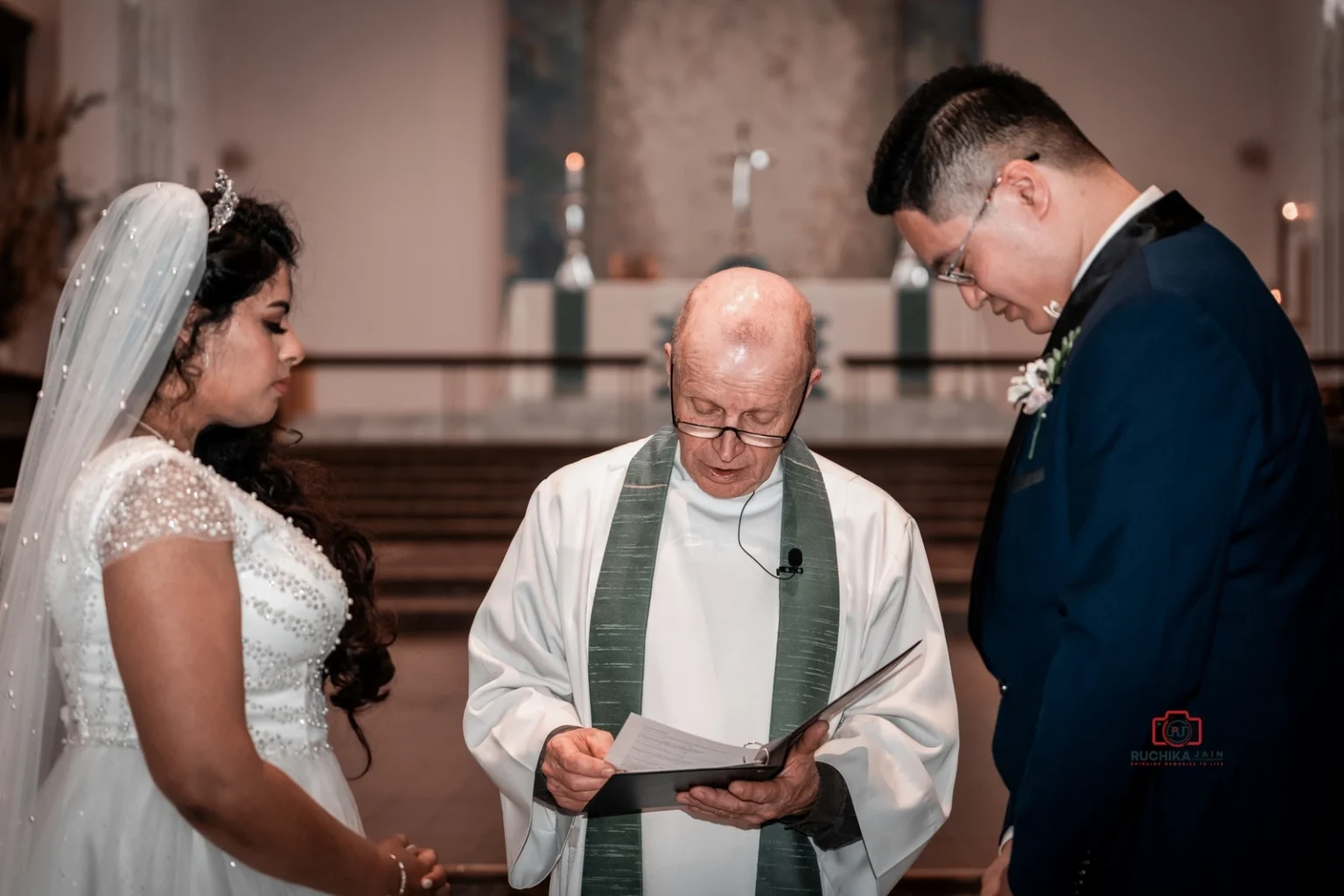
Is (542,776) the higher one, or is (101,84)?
(101,84)

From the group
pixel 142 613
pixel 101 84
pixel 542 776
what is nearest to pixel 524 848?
pixel 542 776

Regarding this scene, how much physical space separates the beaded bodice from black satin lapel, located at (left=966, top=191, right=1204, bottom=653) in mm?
1008

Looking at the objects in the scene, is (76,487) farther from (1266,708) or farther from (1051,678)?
(1266,708)

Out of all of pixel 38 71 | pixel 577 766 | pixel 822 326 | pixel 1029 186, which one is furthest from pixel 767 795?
pixel 38 71

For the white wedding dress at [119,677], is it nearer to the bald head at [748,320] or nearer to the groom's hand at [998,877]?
the bald head at [748,320]

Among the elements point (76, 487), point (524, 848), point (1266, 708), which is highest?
point (76, 487)

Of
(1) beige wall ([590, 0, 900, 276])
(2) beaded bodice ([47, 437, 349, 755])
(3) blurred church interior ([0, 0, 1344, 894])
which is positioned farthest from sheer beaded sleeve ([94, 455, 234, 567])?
(1) beige wall ([590, 0, 900, 276])

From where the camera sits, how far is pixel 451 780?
4219mm

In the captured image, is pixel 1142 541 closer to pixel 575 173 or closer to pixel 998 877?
pixel 998 877

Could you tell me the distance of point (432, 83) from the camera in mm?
14406

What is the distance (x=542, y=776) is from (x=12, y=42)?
12.3 meters

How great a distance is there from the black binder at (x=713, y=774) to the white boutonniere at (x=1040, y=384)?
1.20 feet

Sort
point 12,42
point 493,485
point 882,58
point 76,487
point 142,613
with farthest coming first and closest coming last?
point 882,58 < point 12,42 < point 493,485 < point 76,487 < point 142,613

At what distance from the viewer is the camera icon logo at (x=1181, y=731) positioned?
5.66 ft
